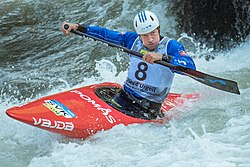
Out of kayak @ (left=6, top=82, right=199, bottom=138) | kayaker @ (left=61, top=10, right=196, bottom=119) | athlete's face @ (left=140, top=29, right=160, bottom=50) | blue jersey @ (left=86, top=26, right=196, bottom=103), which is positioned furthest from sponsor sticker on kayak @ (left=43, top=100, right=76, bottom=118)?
athlete's face @ (left=140, top=29, right=160, bottom=50)

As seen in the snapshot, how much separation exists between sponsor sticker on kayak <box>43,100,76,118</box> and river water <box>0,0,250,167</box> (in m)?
0.25

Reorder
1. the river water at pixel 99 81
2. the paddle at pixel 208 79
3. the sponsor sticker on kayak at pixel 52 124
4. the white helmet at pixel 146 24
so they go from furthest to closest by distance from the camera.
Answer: the white helmet at pixel 146 24 < the paddle at pixel 208 79 < the sponsor sticker on kayak at pixel 52 124 < the river water at pixel 99 81

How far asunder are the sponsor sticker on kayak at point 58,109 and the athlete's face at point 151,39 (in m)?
0.94

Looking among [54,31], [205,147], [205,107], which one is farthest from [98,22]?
[205,147]

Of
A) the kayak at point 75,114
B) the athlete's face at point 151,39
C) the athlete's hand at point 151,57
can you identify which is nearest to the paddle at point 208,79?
the athlete's hand at point 151,57

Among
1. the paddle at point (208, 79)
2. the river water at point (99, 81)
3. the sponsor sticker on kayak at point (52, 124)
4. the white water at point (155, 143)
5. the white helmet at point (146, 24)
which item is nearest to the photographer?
the white water at point (155, 143)

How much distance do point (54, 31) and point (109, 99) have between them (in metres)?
4.11

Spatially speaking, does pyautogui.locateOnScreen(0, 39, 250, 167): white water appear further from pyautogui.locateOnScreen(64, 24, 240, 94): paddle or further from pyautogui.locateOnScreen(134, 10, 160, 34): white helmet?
pyautogui.locateOnScreen(134, 10, 160, 34): white helmet

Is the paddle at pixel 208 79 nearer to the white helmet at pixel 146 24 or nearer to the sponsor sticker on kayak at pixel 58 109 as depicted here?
the white helmet at pixel 146 24

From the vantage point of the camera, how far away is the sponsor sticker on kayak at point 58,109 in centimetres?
452

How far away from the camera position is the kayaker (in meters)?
4.62

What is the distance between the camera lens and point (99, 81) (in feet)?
21.9

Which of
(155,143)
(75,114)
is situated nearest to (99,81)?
(75,114)

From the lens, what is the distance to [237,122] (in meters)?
4.82
